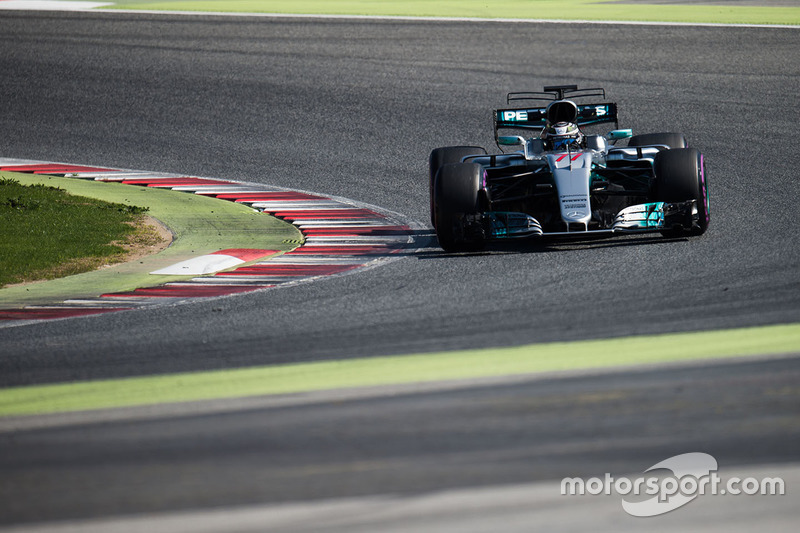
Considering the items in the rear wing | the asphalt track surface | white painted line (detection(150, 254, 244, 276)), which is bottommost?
white painted line (detection(150, 254, 244, 276))

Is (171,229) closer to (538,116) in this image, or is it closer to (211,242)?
(211,242)

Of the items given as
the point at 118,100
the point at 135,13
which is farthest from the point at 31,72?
the point at 135,13

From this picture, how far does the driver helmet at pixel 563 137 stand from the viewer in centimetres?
1023

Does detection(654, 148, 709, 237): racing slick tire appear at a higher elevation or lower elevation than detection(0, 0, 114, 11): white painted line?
lower

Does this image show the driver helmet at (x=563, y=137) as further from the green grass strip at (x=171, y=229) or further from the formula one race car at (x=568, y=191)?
the green grass strip at (x=171, y=229)

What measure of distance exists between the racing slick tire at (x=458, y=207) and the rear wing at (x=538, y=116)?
5.14ft

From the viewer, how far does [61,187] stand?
1405 centimetres

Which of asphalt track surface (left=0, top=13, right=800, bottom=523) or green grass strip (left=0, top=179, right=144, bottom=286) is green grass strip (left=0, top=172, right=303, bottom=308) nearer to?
green grass strip (left=0, top=179, right=144, bottom=286)

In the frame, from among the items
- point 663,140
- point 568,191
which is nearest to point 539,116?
point 663,140

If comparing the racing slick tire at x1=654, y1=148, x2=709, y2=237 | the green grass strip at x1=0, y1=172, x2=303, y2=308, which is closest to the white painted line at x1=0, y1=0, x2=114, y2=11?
the green grass strip at x1=0, y1=172, x2=303, y2=308

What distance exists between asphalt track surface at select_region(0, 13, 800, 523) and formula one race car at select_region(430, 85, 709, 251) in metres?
0.22

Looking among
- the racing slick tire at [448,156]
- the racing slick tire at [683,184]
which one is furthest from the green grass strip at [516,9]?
the racing slick tire at [683,184]

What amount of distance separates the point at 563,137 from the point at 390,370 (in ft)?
16.9

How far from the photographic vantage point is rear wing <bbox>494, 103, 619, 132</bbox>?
35.4 feet
